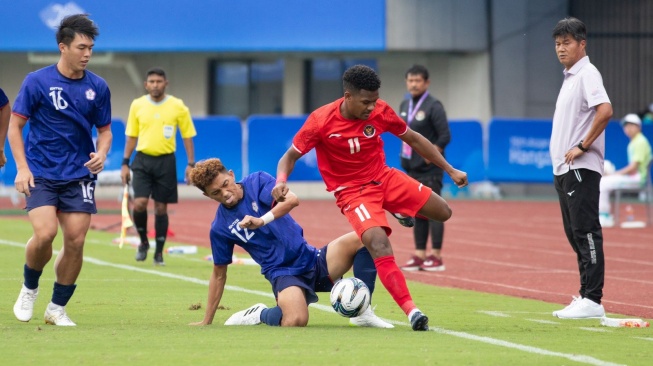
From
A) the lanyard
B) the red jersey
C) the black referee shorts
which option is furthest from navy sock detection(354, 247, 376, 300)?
the black referee shorts

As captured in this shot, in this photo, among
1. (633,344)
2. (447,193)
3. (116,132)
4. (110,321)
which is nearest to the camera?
(633,344)

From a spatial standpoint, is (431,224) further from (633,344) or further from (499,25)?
(499,25)

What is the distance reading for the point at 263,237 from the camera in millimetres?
9398

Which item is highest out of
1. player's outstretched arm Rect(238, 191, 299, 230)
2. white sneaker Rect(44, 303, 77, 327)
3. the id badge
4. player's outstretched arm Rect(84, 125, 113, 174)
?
player's outstretched arm Rect(84, 125, 113, 174)

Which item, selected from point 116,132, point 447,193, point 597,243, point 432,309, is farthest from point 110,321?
point 447,193

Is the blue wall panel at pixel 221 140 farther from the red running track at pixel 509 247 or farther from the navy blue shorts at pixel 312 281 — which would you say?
the navy blue shorts at pixel 312 281

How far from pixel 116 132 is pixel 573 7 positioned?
12.4 m

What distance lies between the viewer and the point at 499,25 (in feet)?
105

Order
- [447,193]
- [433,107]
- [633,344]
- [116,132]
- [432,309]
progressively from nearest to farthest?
[633,344]
[432,309]
[433,107]
[116,132]
[447,193]

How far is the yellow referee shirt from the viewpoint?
1512 centimetres

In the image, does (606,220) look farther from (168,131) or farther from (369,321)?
(369,321)

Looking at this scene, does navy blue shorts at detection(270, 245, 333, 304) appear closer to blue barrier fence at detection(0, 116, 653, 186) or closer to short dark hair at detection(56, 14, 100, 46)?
short dark hair at detection(56, 14, 100, 46)

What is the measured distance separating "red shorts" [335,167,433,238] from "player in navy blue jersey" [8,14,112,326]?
6.12 feet

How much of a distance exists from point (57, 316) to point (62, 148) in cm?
123
